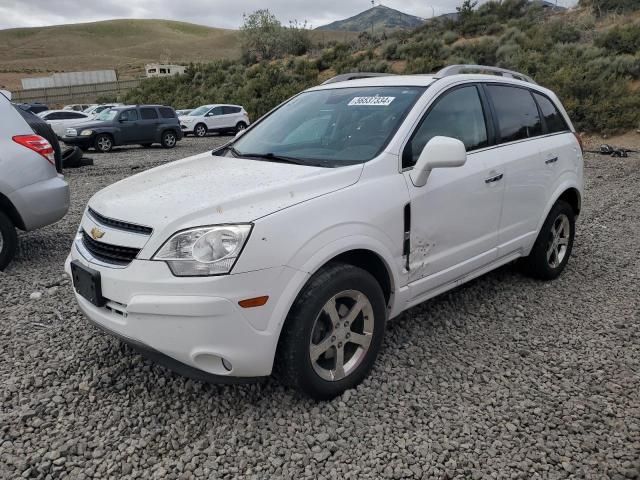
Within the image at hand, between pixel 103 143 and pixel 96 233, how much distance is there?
1605 cm

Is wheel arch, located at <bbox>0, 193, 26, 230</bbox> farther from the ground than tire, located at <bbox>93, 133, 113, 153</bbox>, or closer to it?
farther from the ground

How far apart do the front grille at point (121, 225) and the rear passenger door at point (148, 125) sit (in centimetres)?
1640

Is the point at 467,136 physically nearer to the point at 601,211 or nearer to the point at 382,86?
the point at 382,86

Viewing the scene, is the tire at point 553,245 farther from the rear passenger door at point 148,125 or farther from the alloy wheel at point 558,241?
the rear passenger door at point 148,125

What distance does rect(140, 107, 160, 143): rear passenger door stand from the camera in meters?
18.3

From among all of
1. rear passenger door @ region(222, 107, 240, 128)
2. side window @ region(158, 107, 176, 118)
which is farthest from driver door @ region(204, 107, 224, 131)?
side window @ region(158, 107, 176, 118)

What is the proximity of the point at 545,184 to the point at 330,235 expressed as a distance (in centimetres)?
250

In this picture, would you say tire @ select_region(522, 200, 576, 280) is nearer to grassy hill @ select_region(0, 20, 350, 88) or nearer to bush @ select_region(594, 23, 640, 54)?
bush @ select_region(594, 23, 640, 54)

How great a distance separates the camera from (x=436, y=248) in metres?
3.36

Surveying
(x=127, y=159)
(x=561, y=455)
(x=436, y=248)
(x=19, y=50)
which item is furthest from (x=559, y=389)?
(x=19, y=50)

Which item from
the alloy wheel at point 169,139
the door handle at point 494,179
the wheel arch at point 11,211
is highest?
the door handle at point 494,179

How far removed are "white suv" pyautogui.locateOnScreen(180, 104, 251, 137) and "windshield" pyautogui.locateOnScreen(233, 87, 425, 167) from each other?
2081 cm

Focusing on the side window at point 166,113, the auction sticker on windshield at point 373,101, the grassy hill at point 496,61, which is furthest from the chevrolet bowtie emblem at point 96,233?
the side window at point 166,113

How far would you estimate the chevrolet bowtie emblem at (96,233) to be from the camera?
284 cm
